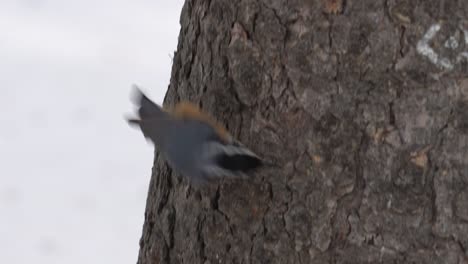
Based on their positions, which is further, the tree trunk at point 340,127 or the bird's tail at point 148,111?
the bird's tail at point 148,111

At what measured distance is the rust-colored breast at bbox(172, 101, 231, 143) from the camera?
220 cm

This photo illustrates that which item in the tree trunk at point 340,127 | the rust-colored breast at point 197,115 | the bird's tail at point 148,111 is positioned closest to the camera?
the tree trunk at point 340,127

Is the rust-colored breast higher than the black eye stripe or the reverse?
higher

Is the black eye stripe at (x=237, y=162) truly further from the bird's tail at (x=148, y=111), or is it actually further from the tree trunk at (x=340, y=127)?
the bird's tail at (x=148, y=111)

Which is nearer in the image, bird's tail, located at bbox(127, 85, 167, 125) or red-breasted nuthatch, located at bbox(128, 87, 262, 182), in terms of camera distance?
red-breasted nuthatch, located at bbox(128, 87, 262, 182)

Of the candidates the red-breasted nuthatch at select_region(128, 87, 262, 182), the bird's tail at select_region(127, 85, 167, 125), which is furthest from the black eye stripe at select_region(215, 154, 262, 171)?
the bird's tail at select_region(127, 85, 167, 125)

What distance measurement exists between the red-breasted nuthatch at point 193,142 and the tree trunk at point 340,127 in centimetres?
5

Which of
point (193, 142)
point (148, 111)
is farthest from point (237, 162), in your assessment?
point (148, 111)

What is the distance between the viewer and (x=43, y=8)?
7.96 m

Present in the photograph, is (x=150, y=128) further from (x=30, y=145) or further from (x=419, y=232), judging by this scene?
(x=30, y=145)

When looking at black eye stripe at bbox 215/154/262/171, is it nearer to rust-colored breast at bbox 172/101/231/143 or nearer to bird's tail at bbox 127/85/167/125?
rust-colored breast at bbox 172/101/231/143

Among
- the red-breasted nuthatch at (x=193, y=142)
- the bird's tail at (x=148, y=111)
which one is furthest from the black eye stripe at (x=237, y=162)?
the bird's tail at (x=148, y=111)

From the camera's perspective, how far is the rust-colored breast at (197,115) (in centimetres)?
220

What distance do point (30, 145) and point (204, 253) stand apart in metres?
4.24
